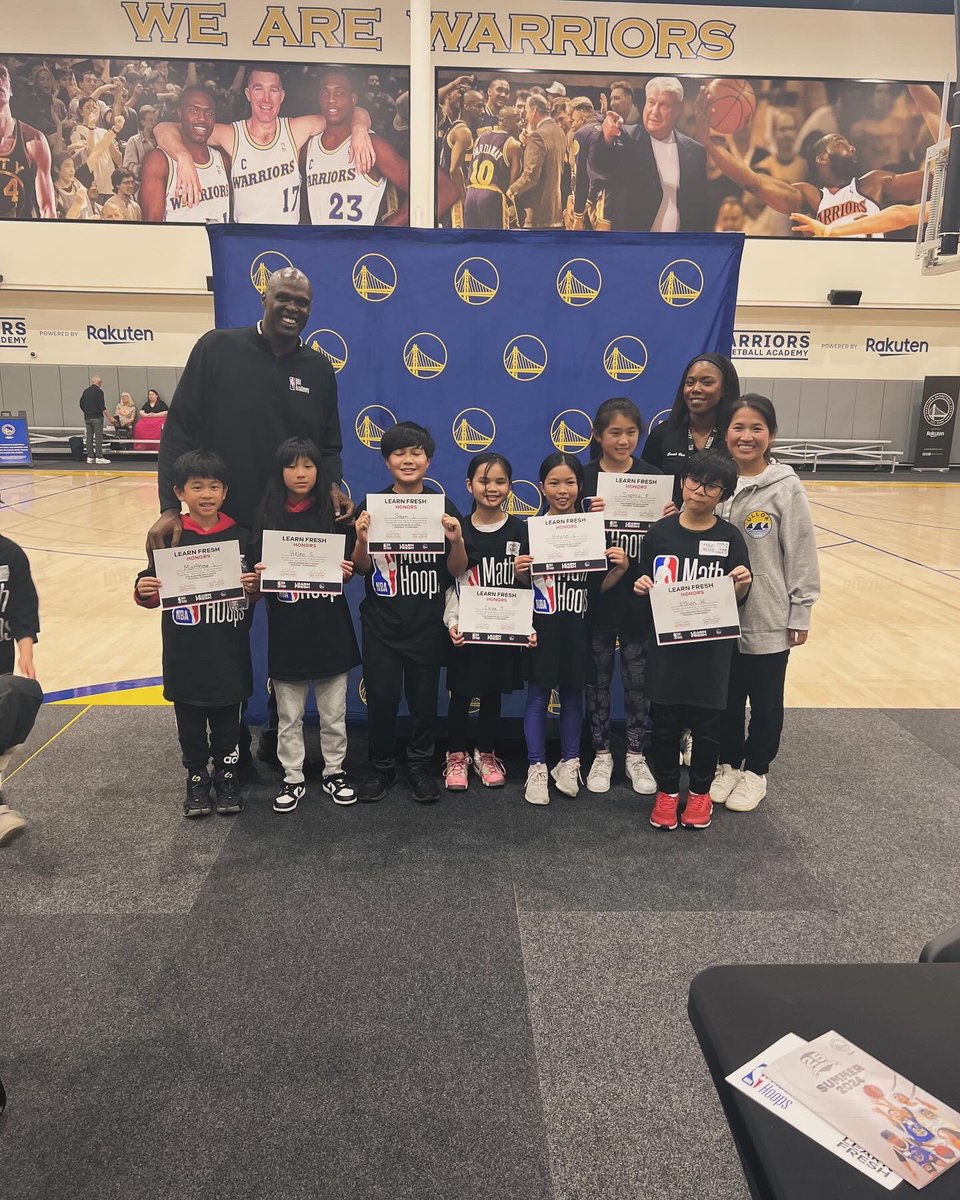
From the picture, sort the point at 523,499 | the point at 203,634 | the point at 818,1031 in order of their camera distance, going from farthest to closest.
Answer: the point at 523,499, the point at 203,634, the point at 818,1031

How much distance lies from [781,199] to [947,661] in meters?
11.5

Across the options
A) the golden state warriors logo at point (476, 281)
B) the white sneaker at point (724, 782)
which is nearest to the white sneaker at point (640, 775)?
the white sneaker at point (724, 782)

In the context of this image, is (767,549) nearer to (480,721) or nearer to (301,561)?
(480,721)

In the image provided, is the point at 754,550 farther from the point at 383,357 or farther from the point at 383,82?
the point at 383,82

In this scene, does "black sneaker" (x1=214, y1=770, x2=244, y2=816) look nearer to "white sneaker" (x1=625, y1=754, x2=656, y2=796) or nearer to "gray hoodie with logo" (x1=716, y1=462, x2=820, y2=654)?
"white sneaker" (x1=625, y1=754, x2=656, y2=796)

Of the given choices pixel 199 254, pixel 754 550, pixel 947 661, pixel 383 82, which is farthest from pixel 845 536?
pixel 199 254

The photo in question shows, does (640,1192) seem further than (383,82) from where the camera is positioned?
No

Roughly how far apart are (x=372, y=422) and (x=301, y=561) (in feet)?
3.17

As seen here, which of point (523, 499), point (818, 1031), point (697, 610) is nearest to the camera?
point (818, 1031)

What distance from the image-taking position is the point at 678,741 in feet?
9.67

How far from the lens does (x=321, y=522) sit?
2.96m

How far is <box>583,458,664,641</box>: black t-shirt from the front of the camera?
3.13m

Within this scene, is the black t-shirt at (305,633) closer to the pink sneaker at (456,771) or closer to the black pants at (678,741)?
the pink sneaker at (456,771)

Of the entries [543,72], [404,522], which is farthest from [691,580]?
[543,72]
